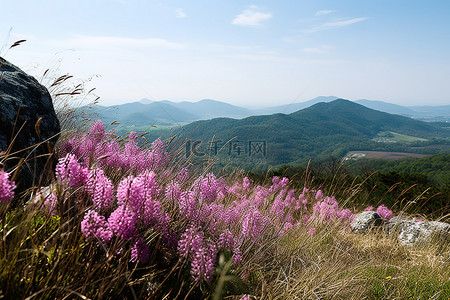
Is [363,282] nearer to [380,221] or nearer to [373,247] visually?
[373,247]

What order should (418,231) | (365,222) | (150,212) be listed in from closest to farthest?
(150,212)
(418,231)
(365,222)

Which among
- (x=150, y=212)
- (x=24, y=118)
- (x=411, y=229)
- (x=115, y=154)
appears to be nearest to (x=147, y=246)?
(x=150, y=212)

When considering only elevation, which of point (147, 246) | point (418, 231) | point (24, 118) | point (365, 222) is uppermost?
point (24, 118)

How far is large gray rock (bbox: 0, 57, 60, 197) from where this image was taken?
8.75 feet

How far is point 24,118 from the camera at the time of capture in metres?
3.01

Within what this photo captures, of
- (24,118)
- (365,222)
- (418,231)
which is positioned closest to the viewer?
(24,118)

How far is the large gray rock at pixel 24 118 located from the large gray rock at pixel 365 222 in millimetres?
6309

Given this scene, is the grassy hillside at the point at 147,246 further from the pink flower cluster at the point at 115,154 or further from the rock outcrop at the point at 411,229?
the rock outcrop at the point at 411,229

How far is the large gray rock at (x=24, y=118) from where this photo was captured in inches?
105

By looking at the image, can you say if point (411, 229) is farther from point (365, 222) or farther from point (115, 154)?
point (115, 154)

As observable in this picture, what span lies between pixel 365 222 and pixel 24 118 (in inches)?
271

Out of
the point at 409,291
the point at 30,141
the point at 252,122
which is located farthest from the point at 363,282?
the point at 252,122

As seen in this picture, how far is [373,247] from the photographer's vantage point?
4.97 meters

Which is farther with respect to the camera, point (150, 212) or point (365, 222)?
point (365, 222)
